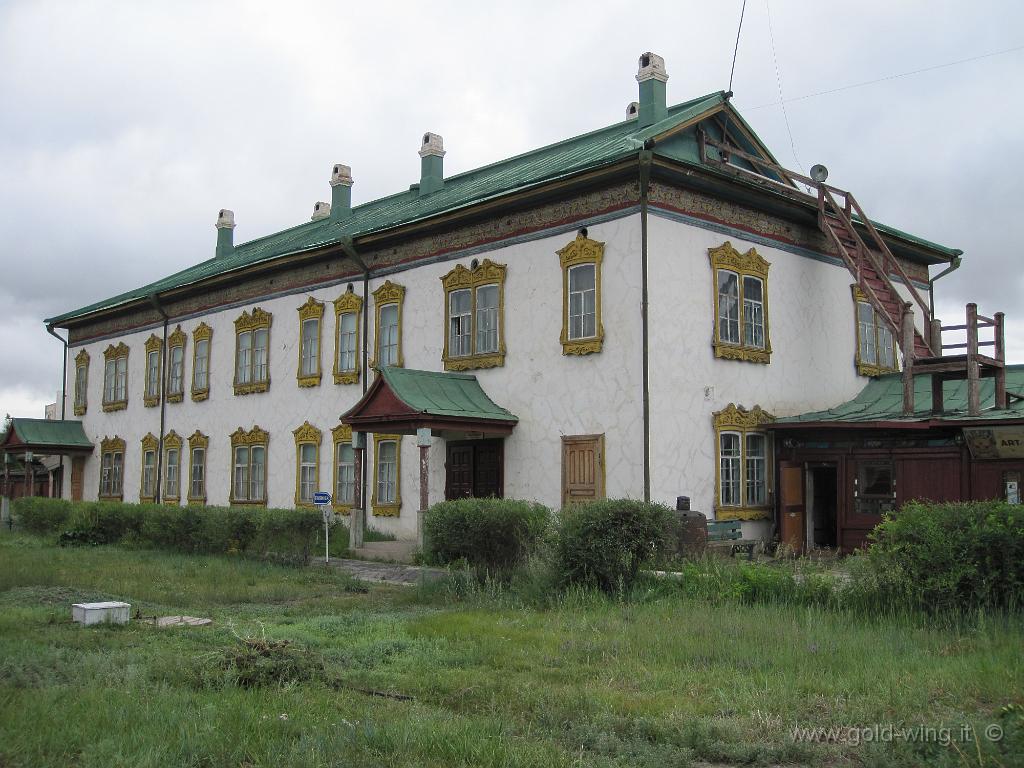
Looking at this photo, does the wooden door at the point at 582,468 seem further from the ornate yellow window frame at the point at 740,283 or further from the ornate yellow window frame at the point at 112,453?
the ornate yellow window frame at the point at 112,453

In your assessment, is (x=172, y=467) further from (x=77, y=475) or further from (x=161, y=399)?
(x=77, y=475)

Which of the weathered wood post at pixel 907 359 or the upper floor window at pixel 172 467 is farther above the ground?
the weathered wood post at pixel 907 359

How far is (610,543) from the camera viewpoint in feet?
38.6

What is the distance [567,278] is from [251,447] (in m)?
12.0

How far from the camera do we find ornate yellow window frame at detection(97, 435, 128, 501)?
31.5 metres

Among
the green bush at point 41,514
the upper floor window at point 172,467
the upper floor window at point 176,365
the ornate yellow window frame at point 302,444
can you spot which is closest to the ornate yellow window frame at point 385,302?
the ornate yellow window frame at point 302,444

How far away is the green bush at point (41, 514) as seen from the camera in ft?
78.2

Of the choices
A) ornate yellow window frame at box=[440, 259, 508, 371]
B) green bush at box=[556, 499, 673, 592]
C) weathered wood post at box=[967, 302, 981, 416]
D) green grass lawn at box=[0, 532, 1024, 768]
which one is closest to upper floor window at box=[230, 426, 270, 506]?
ornate yellow window frame at box=[440, 259, 508, 371]

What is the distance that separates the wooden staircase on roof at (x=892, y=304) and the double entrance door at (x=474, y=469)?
7013 mm

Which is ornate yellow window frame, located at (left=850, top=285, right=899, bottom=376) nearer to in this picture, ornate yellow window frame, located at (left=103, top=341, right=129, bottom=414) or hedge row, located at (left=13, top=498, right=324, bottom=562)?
hedge row, located at (left=13, top=498, right=324, bottom=562)

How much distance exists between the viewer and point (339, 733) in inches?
232

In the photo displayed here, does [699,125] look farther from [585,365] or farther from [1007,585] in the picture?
[1007,585]

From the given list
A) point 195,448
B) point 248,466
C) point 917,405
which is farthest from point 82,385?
point 917,405

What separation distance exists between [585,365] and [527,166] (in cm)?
629
